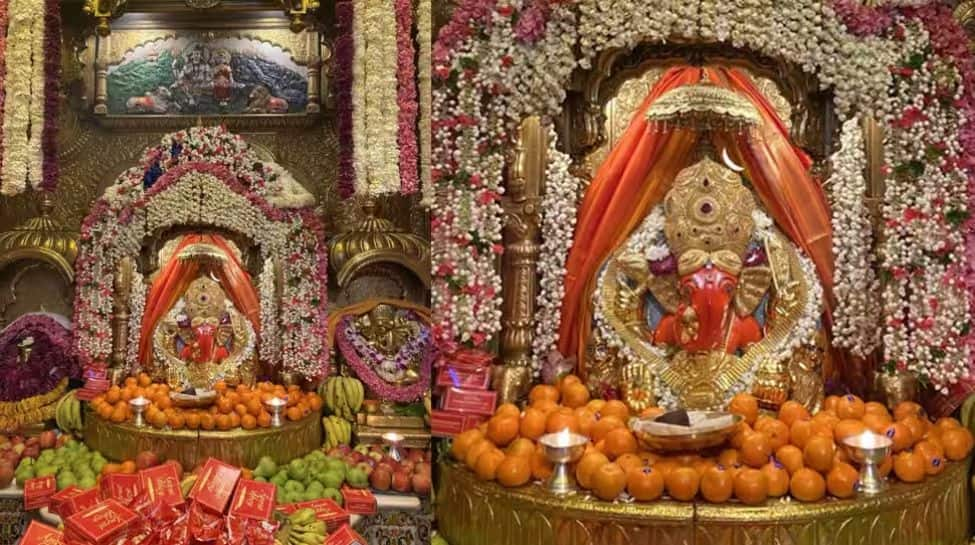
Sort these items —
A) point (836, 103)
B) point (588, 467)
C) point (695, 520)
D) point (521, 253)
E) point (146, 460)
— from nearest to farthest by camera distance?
1. point (695, 520)
2. point (588, 467)
3. point (146, 460)
4. point (836, 103)
5. point (521, 253)

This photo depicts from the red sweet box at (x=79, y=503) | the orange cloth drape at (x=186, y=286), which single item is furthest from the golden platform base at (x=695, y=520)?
the red sweet box at (x=79, y=503)

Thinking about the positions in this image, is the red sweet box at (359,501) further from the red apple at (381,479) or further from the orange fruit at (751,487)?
the orange fruit at (751,487)

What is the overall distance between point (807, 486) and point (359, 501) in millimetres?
2149

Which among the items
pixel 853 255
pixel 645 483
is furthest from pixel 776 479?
pixel 853 255

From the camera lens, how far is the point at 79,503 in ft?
13.5

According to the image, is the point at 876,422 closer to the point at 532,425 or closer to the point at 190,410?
the point at 532,425

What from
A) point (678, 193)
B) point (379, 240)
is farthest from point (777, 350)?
point (379, 240)

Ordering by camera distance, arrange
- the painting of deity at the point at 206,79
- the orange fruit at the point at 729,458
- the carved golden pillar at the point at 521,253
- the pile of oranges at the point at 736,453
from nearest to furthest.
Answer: the pile of oranges at the point at 736,453 < the orange fruit at the point at 729,458 < the painting of deity at the point at 206,79 < the carved golden pillar at the point at 521,253

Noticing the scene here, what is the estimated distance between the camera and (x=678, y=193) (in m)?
5.09

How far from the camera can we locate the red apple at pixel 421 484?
181 inches

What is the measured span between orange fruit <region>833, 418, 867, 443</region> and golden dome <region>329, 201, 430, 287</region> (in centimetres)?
225

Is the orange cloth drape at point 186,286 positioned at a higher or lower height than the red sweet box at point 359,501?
higher

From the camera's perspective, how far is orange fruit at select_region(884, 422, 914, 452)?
429 cm

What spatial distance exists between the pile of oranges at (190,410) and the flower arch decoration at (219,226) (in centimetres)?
17
